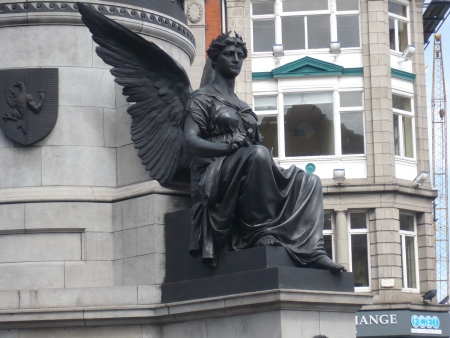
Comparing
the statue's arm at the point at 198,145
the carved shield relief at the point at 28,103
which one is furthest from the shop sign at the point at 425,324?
the statue's arm at the point at 198,145

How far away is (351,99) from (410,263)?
574 cm

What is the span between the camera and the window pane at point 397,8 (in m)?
42.0

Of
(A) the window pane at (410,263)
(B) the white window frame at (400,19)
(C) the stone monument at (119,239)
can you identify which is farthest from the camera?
(B) the white window frame at (400,19)

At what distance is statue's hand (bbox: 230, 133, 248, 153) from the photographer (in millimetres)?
11688

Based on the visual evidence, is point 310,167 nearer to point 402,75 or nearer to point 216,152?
point 402,75

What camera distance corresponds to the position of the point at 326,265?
11375mm

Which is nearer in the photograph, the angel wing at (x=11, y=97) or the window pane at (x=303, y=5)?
the angel wing at (x=11, y=97)

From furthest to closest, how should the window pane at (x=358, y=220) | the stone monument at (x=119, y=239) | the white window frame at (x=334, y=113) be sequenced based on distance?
the white window frame at (x=334, y=113), the window pane at (x=358, y=220), the stone monument at (x=119, y=239)

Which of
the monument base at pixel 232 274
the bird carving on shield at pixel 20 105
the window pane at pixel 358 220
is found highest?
the window pane at pixel 358 220

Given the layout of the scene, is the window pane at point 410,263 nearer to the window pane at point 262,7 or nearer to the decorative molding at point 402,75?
the decorative molding at point 402,75

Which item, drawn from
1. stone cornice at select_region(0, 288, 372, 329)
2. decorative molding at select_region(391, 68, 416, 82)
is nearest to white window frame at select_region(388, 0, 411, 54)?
decorative molding at select_region(391, 68, 416, 82)

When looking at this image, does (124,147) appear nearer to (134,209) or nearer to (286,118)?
(134,209)

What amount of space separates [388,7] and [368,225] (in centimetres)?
776

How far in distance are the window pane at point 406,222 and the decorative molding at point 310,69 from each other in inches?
190
